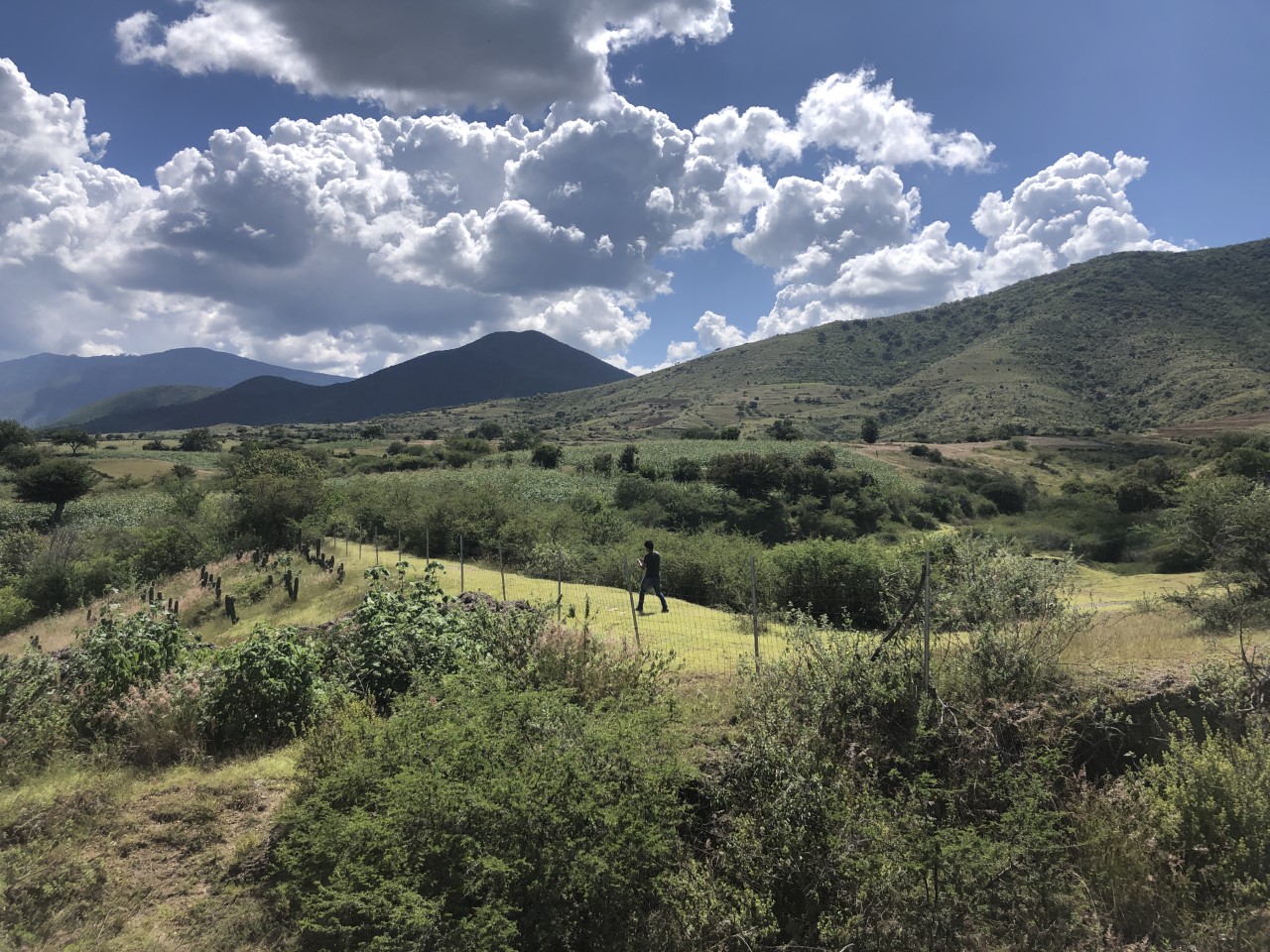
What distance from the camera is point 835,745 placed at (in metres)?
6.38

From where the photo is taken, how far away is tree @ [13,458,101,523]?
45.6m

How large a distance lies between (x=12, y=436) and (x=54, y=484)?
133ft

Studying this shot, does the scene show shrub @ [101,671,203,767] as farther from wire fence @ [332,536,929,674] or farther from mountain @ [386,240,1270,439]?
mountain @ [386,240,1270,439]

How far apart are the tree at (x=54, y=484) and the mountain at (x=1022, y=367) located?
2756 inches

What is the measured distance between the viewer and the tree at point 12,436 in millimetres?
71938

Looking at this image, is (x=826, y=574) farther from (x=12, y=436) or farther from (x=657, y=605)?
(x=12, y=436)

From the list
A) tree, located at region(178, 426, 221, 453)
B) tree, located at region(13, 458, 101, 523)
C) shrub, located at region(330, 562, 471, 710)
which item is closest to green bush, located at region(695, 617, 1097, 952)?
shrub, located at region(330, 562, 471, 710)

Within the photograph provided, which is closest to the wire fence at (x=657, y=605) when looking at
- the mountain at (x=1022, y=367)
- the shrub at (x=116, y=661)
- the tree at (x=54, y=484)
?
the shrub at (x=116, y=661)

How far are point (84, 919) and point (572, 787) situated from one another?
4.20m

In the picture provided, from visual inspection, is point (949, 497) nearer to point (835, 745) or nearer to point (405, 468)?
point (405, 468)

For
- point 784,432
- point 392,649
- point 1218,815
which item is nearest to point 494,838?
point 392,649

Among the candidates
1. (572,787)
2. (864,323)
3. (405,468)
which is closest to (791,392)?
(864,323)

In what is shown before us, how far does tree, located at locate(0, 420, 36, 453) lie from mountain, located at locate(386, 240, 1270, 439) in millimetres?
71571

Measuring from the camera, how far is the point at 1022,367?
118438 mm
